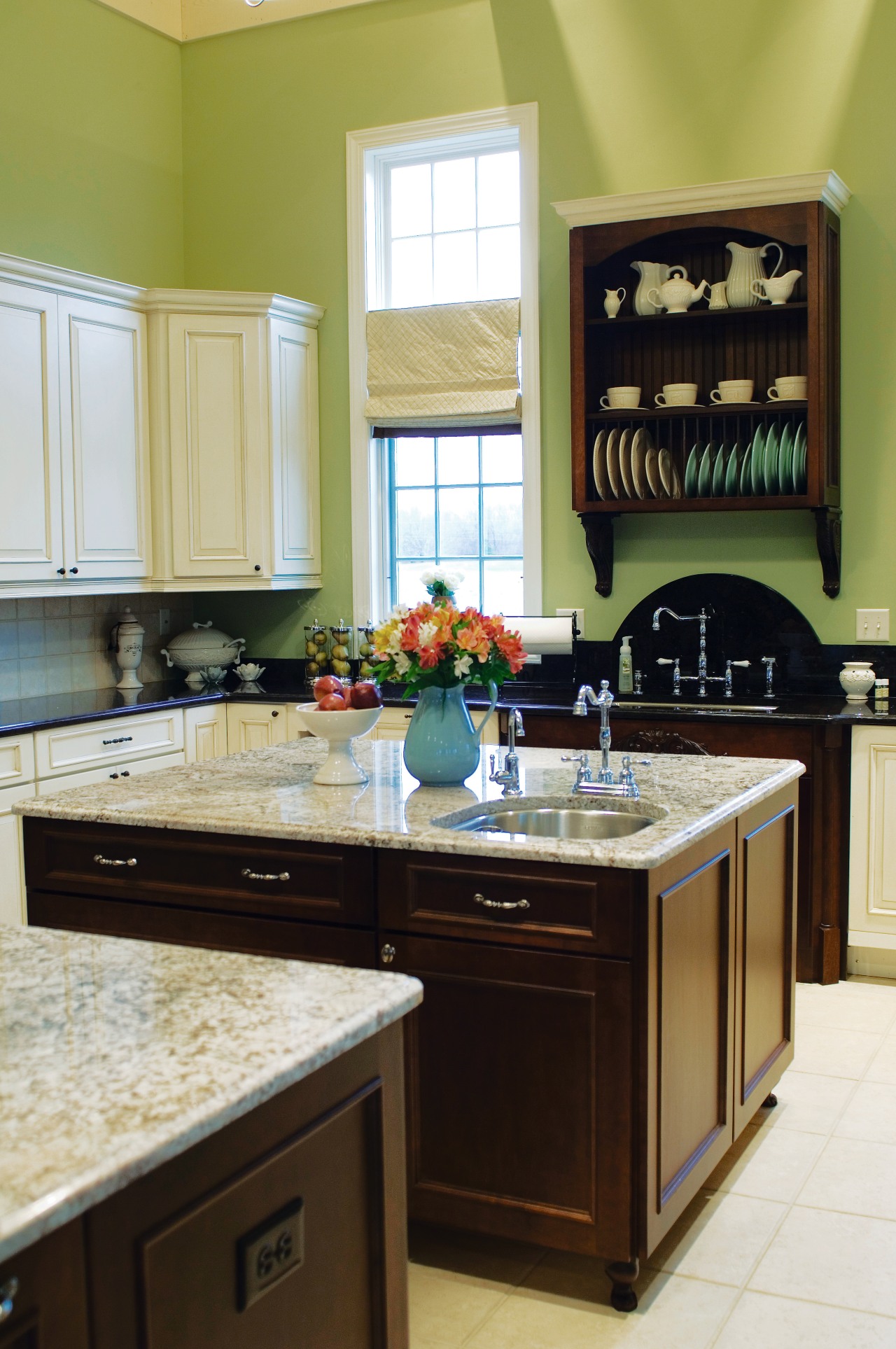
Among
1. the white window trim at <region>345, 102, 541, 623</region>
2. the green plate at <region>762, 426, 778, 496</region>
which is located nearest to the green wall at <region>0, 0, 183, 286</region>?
the white window trim at <region>345, 102, 541, 623</region>

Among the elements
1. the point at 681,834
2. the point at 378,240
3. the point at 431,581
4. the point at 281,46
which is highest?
the point at 281,46

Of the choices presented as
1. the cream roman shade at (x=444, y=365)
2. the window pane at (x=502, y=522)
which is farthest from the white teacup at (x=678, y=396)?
the window pane at (x=502, y=522)

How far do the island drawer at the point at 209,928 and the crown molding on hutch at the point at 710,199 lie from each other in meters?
3.08

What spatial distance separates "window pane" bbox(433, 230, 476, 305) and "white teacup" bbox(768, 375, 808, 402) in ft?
4.84

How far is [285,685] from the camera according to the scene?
559 centimetres

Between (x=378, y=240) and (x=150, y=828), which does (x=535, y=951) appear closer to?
(x=150, y=828)

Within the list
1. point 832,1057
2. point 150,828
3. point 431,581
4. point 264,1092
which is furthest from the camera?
point 832,1057

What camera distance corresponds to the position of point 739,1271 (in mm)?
2488

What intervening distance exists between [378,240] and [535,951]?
3.98 m

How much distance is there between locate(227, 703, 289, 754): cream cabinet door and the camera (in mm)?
5133

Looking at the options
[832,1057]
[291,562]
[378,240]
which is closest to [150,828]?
[832,1057]

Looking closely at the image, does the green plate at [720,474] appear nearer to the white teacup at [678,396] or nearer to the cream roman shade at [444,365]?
the white teacup at [678,396]

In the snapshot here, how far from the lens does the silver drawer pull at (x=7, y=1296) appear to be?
3.25ft

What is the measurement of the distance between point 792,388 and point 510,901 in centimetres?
274
